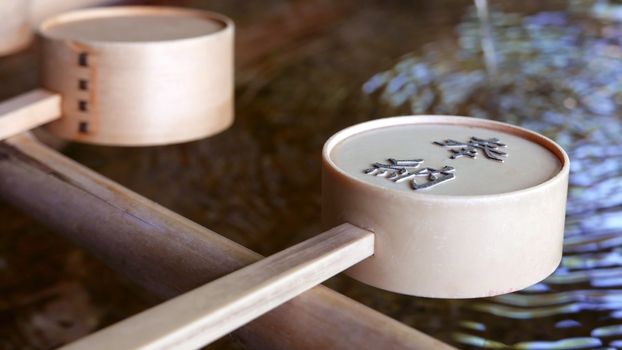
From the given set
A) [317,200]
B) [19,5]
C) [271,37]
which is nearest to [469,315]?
[317,200]

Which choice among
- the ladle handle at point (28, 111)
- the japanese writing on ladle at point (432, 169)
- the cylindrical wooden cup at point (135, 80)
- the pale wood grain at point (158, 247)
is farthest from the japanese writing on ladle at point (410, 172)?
the ladle handle at point (28, 111)

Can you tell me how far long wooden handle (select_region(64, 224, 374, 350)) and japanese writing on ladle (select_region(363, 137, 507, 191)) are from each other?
0.09m

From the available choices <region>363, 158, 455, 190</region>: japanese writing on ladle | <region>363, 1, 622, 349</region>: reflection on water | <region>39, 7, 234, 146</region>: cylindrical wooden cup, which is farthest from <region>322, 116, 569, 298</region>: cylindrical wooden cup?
<region>39, 7, 234, 146</region>: cylindrical wooden cup

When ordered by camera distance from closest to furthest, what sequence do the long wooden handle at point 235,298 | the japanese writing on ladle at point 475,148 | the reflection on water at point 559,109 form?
the long wooden handle at point 235,298
the japanese writing on ladle at point 475,148
the reflection on water at point 559,109

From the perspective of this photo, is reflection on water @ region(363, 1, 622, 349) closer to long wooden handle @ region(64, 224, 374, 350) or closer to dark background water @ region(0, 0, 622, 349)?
dark background water @ region(0, 0, 622, 349)

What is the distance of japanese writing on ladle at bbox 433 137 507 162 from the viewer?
1.27 meters

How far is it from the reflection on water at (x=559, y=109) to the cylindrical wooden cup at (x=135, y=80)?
77 cm

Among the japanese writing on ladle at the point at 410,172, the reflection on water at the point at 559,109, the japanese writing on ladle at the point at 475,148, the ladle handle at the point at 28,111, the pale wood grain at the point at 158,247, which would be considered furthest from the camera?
the ladle handle at the point at 28,111

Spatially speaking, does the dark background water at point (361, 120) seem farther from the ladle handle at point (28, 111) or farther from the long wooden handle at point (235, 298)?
the long wooden handle at point (235, 298)

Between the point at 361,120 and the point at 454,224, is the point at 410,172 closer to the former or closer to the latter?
the point at 454,224

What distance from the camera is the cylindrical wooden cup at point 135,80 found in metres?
1.81

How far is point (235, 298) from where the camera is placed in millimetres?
962

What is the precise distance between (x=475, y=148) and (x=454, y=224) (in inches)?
9.3

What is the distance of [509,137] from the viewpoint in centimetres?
136
